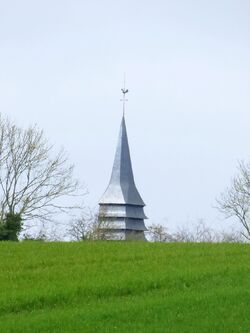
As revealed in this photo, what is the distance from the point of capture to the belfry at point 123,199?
7625 centimetres

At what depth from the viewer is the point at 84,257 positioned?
23.5 meters

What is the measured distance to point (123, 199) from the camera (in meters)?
79.4

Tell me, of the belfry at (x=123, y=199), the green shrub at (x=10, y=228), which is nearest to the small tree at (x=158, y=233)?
the belfry at (x=123, y=199)

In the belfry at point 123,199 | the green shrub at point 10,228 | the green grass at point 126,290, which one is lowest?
the green grass at point 126,290

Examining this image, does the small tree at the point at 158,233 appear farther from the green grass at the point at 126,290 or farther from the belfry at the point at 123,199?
the green grass at the point at 126,290

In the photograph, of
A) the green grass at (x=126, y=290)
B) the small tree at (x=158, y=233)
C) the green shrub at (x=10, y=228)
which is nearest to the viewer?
the green grass at (x=126, y=290)

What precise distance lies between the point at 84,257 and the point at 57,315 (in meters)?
8.63

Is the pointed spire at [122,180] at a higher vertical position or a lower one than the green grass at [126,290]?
higher

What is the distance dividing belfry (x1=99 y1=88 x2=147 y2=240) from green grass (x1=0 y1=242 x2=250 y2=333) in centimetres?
5005

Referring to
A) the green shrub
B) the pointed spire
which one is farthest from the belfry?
the green shrub

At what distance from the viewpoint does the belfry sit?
3002 inches

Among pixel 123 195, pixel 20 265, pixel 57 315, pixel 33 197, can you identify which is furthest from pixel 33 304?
pixel 123 195

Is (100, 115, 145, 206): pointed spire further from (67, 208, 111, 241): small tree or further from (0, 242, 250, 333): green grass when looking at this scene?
(0, 242, 250, 333): green grass

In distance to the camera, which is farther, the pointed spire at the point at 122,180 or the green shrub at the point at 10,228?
the pointed spire at the point at 122,180
